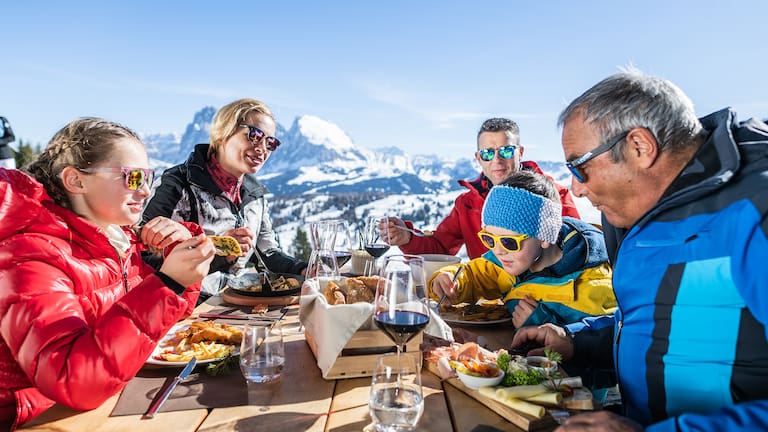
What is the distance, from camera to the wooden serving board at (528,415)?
151 cm

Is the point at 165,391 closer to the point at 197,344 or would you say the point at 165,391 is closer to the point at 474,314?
the point at 197,344

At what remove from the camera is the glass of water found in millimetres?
1460

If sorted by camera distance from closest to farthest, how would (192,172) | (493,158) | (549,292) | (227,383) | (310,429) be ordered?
(310,429) → (227,383) → (549,292) → (192,172) → (493,158)

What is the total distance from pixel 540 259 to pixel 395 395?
1.65m

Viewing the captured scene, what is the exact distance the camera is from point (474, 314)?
271 centimetres

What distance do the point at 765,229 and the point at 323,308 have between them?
1456 millimetres

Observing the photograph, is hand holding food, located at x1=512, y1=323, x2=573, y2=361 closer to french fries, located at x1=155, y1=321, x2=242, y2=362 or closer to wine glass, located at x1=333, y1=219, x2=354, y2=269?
wine glass, located at x1=333, y1=219, x2=354, y2=269

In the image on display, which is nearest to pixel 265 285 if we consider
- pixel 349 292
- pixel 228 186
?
pixel 349 292

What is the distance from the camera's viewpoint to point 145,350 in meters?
1.68

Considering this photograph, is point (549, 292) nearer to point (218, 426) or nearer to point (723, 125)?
point (723, 125)

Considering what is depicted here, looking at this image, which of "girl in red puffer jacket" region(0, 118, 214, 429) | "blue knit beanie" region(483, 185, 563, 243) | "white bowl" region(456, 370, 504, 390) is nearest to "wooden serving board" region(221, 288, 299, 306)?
"girl in red puffer jacket" region(0, 118, 214, 429)

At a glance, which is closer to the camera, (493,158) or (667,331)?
(667,331)

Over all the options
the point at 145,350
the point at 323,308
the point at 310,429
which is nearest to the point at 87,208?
the point at 145,350

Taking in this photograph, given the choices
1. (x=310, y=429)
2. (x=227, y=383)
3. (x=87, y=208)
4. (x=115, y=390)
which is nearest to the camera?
(x=310, y=429)
